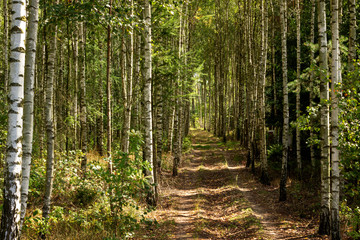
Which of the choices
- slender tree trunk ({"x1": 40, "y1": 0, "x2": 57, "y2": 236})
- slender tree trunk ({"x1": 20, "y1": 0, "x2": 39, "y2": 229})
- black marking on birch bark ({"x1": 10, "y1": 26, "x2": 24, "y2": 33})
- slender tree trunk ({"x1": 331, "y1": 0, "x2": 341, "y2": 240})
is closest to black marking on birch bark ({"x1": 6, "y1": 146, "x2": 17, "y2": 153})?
slender tree trunk ({"x1": 20, "y1": 0, "x2": 39, "y2": 229})

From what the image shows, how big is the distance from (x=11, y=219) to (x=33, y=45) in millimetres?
2824

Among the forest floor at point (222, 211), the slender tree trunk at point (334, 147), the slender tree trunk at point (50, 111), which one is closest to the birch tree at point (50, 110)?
the slender tree trunk at point (50, 111)

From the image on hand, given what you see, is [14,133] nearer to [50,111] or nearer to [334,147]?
[50,111]

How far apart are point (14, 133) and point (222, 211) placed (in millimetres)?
7756

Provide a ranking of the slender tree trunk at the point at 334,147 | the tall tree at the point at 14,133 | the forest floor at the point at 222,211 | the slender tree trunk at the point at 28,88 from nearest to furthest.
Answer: the tall tree at the point at 14,133, the slender tree trunk at the point at 28,88, the slender tree trunk at the point at 334,147, the forest floor at the point at 222,211

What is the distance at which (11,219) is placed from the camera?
3.59 metres

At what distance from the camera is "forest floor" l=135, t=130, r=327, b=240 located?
7613 millimetres

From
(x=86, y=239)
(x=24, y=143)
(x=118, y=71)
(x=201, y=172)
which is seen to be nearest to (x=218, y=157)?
(x=201, y=172)

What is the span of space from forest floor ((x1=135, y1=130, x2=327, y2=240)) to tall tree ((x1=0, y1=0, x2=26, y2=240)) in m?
2.77

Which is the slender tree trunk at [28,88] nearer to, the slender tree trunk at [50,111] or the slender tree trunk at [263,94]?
the slender tree trunk at [50,111]

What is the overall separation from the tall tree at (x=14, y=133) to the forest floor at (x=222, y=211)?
277 cm

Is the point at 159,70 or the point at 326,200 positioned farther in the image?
the point at 159,70

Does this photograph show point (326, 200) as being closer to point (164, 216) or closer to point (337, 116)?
point (337, 116)

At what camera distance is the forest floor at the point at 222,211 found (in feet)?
25.0
